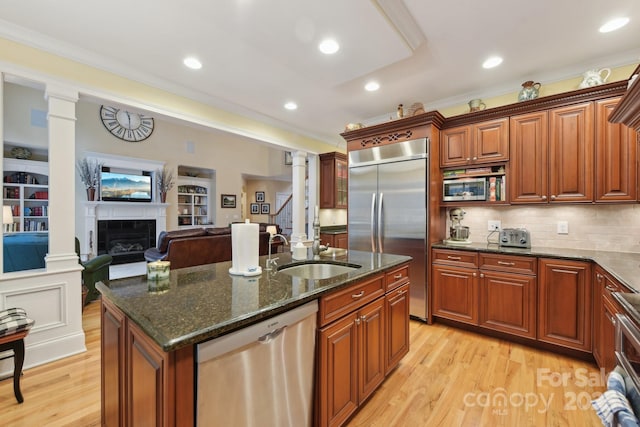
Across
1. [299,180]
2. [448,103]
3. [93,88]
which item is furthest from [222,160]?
[448,103]

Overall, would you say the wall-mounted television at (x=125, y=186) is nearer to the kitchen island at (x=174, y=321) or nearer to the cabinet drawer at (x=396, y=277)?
the kitchen island at (x=174, y=321)

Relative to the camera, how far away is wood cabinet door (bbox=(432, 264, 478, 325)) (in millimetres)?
2863

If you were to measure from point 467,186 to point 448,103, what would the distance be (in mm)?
1271

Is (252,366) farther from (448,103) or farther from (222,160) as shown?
(222,160)

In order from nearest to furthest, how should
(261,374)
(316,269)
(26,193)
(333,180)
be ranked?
(261,374), (316,269), (333,180), (26,193)

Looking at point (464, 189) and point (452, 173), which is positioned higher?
point (452, 173)

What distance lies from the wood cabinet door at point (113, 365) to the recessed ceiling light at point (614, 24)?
152 inches

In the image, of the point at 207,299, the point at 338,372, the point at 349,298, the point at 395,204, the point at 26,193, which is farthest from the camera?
the point at 26,193

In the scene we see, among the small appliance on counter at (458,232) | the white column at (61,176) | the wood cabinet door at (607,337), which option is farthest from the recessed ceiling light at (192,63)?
the wood cabinet door at (607,337)

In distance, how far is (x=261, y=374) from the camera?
3.79 ft


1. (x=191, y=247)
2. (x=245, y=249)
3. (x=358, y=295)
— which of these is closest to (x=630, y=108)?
(x=358, y=295)

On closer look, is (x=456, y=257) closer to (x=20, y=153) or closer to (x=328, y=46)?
(x=328, y=46)

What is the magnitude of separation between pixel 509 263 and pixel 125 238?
814cm

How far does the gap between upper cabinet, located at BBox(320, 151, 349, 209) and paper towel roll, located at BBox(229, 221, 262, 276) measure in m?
3.90
